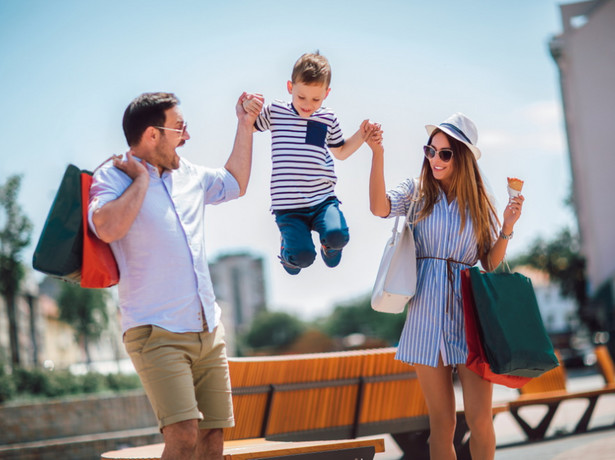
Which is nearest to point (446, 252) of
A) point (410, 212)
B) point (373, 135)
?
point (410, 212)

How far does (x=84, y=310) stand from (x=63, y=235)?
2992 cm

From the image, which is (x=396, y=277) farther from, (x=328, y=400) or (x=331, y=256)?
(x=328, y=400)

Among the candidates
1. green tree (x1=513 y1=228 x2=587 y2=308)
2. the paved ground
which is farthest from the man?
green tree (x1=513 y1=228 x2=587 y2=308)

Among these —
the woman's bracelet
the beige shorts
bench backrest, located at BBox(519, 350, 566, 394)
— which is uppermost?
the woman's bracelet

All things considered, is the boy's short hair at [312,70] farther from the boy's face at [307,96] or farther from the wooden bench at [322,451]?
the wooden bench at [322,451]

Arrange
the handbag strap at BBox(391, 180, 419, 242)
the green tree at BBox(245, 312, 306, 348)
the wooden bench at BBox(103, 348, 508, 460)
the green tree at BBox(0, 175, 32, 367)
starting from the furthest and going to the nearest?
the green tree at BBox(245, 312, 306, 348) < the green tree at BBox(0, 175, 32, 367) < the wooden bench at BBox(103, 348, 508, 460) < the handbag strap at BBox(391, 180, 419, 242)

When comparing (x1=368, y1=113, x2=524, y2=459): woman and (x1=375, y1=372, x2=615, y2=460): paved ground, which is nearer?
(x1=368, y1=113, x2=524, y2=459): woman

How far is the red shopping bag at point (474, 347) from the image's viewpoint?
4.60 m

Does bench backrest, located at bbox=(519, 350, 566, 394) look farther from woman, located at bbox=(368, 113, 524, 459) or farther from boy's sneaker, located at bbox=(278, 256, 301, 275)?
boy's sneaker, located at bbox=(278, 256, 301, 275)

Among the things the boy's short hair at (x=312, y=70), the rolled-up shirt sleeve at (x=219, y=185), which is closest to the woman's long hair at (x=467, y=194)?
the boy's short hair at (x=312, y=70)

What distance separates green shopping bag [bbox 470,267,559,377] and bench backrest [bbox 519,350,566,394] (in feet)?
22.1

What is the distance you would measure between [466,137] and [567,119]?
5192 cm

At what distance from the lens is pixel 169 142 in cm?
403

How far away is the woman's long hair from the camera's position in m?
4.88
